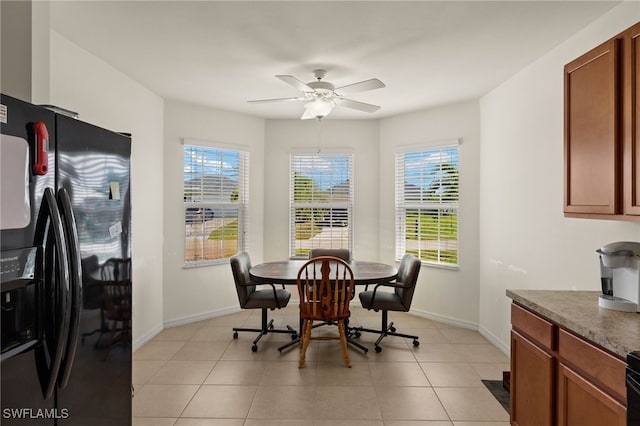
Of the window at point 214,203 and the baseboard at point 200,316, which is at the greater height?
the window at point 214,203

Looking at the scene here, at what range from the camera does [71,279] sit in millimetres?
1229

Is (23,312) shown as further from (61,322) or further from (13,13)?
(13,13)

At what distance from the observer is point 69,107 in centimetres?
284

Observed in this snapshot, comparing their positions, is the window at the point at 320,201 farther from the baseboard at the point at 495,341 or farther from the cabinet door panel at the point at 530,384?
the cabinet door panel at the point at 530,384

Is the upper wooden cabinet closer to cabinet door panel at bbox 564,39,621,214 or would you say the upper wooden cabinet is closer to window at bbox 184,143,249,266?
cabinet door panel at bbox 564,39,621,214

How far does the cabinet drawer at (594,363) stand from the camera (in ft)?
4.48

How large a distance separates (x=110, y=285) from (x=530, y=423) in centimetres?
222

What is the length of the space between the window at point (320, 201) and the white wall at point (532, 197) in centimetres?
187

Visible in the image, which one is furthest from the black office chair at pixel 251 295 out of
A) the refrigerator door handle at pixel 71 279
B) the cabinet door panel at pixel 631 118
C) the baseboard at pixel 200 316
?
the cabinet door panel at pixel 631 118

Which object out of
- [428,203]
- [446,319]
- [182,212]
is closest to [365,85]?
[428,203]

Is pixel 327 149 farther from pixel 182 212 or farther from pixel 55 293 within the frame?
pixel 55 293

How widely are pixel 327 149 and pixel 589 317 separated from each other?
13.2 ft

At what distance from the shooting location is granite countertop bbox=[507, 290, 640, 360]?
1.43 meters

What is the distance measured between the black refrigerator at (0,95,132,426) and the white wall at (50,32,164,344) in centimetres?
171
